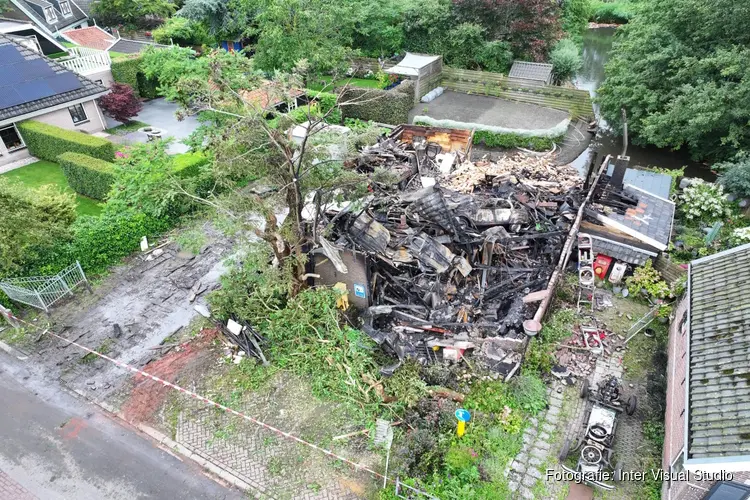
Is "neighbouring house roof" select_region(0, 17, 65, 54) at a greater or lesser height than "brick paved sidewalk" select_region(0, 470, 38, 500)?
greater

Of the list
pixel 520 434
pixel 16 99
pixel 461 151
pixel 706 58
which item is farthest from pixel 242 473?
pixel 706 58

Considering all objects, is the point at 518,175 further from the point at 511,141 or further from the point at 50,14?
the point at 50,14

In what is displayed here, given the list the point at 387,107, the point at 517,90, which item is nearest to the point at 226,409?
the point at 387,107

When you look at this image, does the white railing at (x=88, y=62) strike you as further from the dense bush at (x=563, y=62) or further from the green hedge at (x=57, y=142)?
the dense bush at (x=563, y=62)

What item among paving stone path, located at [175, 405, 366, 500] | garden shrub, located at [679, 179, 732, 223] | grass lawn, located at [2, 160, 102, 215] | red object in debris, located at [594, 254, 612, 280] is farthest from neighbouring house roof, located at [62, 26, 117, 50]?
garden shrub, located at [679, 179, 732, 223]

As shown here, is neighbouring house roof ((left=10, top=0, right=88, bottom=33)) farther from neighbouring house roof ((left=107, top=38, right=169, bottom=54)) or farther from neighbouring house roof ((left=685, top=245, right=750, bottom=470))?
neighbouring house roof ((left=685, top=245, right=750, bottom=470))

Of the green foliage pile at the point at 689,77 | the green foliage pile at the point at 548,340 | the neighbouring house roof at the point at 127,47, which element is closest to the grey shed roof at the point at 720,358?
the green foliage pile at the point at 548,340
